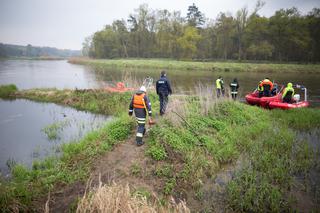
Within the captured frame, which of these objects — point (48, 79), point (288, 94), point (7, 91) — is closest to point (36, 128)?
point (7, 91)

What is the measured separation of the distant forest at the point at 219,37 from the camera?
45062 millimetres

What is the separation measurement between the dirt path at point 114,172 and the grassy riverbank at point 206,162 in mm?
138

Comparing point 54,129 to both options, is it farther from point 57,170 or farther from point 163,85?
point 163,85

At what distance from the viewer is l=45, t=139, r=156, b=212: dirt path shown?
5.24m

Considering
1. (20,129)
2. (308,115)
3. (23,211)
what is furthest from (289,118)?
(20,129)

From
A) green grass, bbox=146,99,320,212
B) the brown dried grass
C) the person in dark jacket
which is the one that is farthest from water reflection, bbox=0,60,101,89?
the brown dried grass

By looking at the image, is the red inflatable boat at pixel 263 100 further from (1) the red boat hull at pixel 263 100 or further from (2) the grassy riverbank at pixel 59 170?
(2) the grassy riverbank at pixel 59 170

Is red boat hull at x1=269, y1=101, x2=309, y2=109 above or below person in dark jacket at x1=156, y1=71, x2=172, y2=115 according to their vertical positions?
below

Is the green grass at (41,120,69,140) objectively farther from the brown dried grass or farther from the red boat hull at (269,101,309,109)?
the red boat hull at (269,101,309,109)

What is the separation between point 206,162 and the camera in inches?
272

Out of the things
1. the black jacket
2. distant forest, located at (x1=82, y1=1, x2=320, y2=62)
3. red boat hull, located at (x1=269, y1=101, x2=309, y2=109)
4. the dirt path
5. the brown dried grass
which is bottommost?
the dirt path

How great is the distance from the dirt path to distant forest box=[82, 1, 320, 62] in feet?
144

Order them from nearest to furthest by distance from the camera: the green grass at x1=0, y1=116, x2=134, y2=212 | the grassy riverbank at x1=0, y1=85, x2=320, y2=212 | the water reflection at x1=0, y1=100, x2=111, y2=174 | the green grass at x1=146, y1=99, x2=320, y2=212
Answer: the green grass at x1=0, y1=116, x2=134, y2=212 < the grassy riverbank at x1=0, y1=85, x2=320, y2=212 < the green grass at x1=146, y1=99, x2=320, y2=212 < the water reflection at x1=0, y1=100, x2=111, y2=174

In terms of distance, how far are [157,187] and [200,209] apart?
1218mm
